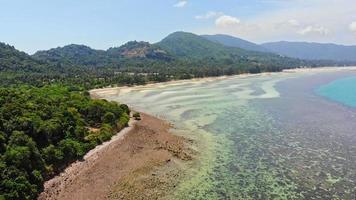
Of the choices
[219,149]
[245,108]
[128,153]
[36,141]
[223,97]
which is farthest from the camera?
[223,97]

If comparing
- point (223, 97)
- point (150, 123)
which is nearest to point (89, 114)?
point (150, 123)

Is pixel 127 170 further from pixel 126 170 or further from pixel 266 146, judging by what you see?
pixel 266 146

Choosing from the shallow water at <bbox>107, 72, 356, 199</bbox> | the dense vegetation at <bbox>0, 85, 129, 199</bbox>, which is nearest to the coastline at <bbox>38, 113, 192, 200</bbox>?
the dense vegetation at <bbox>0, 85, 129, 199</bbox>

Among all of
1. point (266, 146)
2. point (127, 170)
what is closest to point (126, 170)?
point (127, 170)

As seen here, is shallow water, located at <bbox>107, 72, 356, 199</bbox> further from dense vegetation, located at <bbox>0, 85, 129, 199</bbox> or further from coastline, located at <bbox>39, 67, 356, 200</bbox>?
dense vegetation, located at <bbox>0, 85, 129, 199</bbox>

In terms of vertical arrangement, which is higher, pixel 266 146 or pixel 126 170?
pixel 126 170

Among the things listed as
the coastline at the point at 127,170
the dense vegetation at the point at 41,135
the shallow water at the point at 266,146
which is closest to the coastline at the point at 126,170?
the coastline at the point at 127,170

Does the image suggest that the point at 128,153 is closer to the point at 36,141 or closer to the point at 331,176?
the point at 36,141
